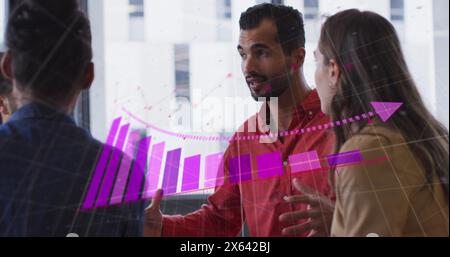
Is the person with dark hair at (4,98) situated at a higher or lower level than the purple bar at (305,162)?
higher

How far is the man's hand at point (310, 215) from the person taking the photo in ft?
4.45

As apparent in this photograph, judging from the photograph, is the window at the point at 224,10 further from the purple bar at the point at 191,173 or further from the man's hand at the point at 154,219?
the man's hand at the point at 154,219

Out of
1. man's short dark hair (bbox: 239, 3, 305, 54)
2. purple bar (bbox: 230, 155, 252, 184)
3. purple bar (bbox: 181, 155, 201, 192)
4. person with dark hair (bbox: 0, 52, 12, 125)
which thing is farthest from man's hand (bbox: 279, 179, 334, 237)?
person with dark hair (bbox: 0, 52, 12, 125)

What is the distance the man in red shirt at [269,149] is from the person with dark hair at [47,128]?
0.65 feet

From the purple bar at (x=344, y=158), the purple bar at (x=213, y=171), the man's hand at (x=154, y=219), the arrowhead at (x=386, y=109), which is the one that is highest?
the arrowhead at (x=386, y=109)

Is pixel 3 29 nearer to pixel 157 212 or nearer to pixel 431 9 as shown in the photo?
pixel 157 212

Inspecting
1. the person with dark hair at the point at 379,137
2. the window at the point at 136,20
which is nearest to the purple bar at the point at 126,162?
the window at the point at 136,20

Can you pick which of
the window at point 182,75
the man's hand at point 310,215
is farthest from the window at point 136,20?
the man's hand at point 310,215

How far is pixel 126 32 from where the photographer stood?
1.40m

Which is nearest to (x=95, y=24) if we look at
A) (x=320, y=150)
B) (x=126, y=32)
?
(x=126, y=32)

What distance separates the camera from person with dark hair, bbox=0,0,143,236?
4.50ft

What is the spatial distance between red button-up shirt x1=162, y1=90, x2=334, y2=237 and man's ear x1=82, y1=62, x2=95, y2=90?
37 cm
